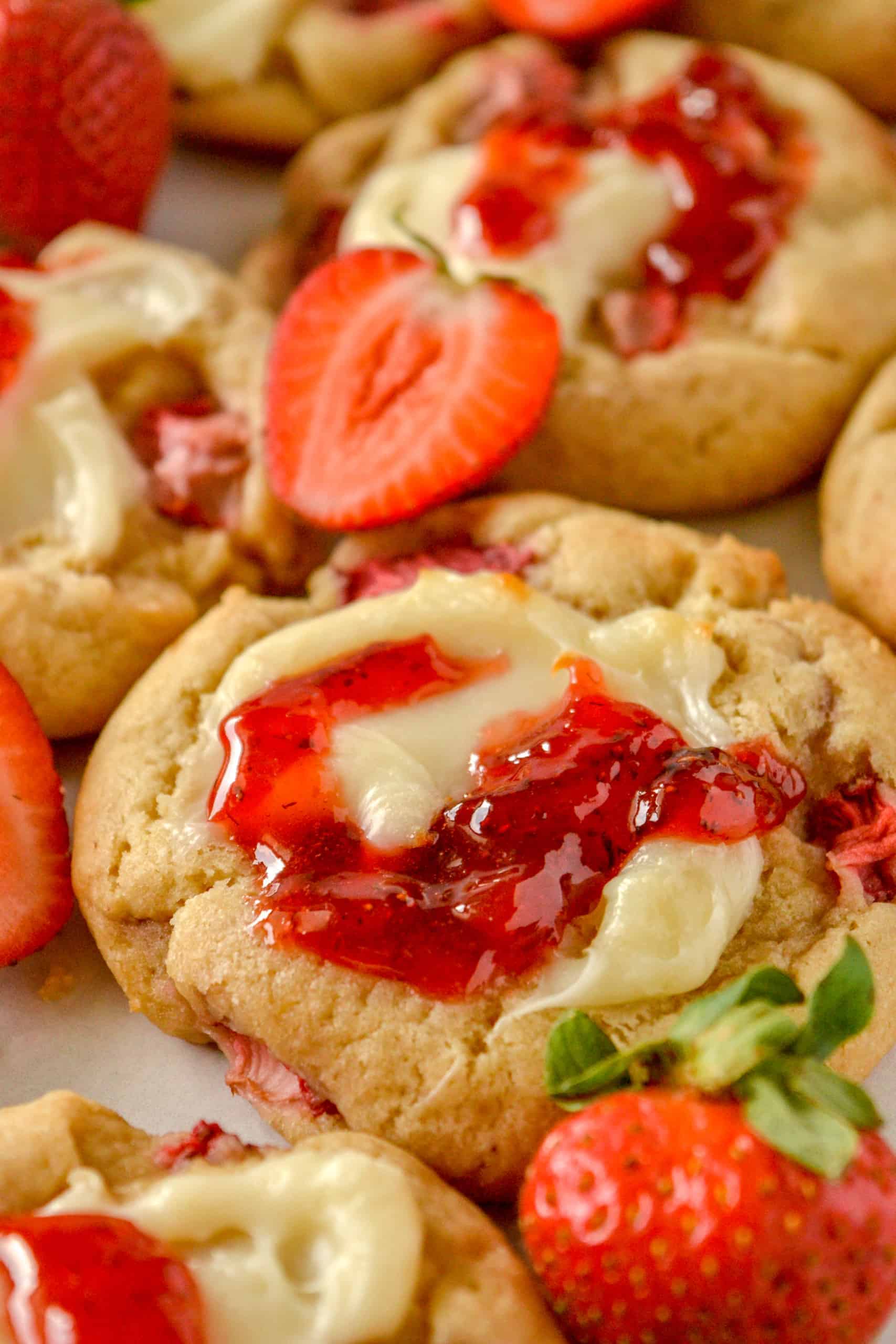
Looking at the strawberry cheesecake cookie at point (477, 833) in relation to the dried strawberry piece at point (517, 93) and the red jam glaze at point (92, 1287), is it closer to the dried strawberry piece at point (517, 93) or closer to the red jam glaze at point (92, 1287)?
the red jam glaze at point (92, 1287)

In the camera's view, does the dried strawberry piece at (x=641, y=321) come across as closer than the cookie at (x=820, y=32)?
Yes

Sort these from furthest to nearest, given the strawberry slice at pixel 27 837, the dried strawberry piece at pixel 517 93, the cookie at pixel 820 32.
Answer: the cookie at pixel 820 32 < the dried strawberry piece at pixel 517 93 < the strawberry slice at pixel 27 837

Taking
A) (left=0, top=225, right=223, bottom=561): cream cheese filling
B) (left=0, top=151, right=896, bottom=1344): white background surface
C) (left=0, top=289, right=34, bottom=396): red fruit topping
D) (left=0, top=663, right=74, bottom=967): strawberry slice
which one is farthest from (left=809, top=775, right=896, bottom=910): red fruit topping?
(left=0, top=289, right=34, bottom=396): red fruit topping

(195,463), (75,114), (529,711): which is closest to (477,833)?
(529,711)

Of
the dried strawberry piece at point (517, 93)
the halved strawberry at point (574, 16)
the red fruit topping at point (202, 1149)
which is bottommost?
the red fruit topping at point (202, 1149)

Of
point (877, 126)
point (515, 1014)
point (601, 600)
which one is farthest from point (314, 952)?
point (877, 126)

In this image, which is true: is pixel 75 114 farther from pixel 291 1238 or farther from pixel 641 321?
pixel 291 1238

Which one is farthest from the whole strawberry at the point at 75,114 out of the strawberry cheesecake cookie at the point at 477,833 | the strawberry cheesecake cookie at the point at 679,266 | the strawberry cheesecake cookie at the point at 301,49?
the strawberry cheesecake cookie at the point at 477,833
